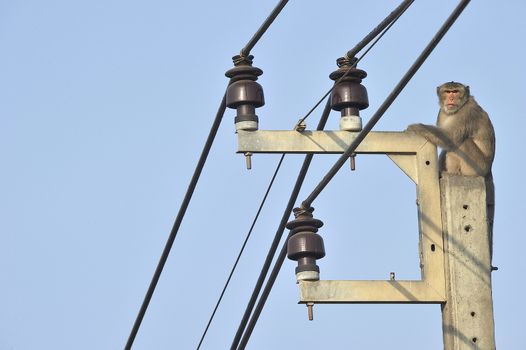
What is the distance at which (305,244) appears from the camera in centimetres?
912

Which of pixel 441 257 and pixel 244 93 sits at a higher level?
pixel 244 93

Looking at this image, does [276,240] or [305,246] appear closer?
[305,246]

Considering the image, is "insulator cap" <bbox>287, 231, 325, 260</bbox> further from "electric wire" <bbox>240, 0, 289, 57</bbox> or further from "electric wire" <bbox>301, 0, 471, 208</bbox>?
"electric wire" <bbox>240, 0, 289, 57</bbox>

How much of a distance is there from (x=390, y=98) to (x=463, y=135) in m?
6.30

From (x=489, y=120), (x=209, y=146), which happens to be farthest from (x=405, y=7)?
(x=489, y=120)

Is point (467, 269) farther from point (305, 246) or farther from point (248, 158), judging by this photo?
point (248, 158)

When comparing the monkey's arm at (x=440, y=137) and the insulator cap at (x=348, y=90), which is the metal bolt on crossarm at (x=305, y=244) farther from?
the monkey's arm at (x=440, y=137)

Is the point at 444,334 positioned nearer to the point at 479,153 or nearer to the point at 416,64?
the point at 416,64

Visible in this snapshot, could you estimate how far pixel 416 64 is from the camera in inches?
301

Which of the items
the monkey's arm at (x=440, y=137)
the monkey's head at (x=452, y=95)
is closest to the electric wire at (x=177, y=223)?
the monkey's arm at (x=440, y=137)

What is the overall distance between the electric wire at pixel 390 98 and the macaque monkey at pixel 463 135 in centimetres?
254

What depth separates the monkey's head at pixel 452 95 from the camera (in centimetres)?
1526

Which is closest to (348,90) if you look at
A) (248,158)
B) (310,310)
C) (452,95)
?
(248,158)

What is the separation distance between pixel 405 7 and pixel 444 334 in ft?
6.35
